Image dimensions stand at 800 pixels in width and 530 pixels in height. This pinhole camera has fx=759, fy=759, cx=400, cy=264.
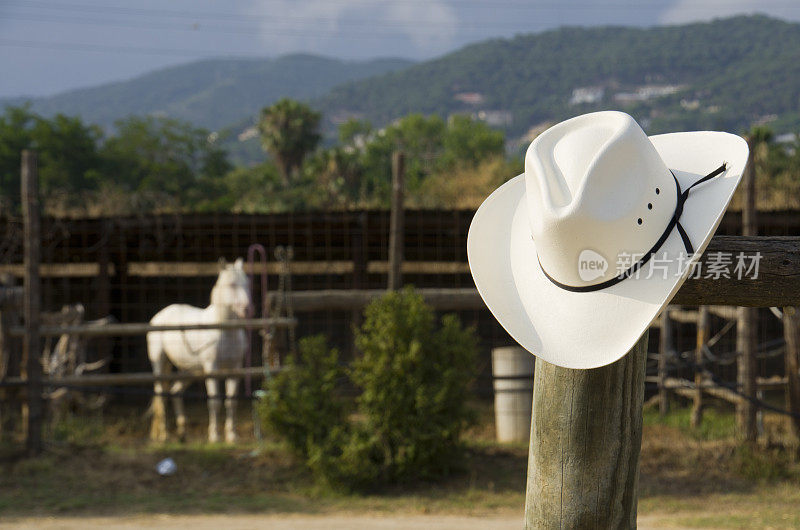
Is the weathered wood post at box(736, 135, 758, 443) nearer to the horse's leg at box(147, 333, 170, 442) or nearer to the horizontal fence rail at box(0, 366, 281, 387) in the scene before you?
the horizontal fence rail at box(0, 366, 281, 387)

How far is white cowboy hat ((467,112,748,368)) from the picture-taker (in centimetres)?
219

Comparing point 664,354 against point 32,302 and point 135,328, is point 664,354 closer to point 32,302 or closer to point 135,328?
point 135,328

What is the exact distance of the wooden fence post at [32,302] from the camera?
7004mm

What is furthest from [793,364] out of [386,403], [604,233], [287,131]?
[287,131]

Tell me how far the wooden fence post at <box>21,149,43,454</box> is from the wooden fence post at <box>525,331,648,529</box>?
5.91 meters

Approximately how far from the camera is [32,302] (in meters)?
7.09

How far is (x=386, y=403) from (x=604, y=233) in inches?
172

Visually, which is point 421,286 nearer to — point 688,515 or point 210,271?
point 210,271

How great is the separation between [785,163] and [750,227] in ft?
101

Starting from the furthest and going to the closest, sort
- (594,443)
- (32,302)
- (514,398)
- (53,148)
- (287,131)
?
(287,131), (53,148), (514,398), (32,302), (594,443)

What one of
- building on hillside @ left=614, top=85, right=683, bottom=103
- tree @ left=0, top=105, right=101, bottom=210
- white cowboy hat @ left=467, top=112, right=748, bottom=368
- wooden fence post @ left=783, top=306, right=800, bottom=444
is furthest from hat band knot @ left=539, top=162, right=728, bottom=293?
building on hillside @ left=614, top=85, right=683, bottom=103

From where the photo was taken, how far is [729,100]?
486ft

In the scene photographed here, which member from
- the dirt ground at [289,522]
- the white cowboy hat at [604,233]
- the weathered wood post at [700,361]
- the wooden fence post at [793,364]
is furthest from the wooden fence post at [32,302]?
the wooden fence post at [793,364]

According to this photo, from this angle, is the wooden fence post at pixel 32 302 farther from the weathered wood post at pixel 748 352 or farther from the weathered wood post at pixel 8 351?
the weathered wood post at pixel 748 352
